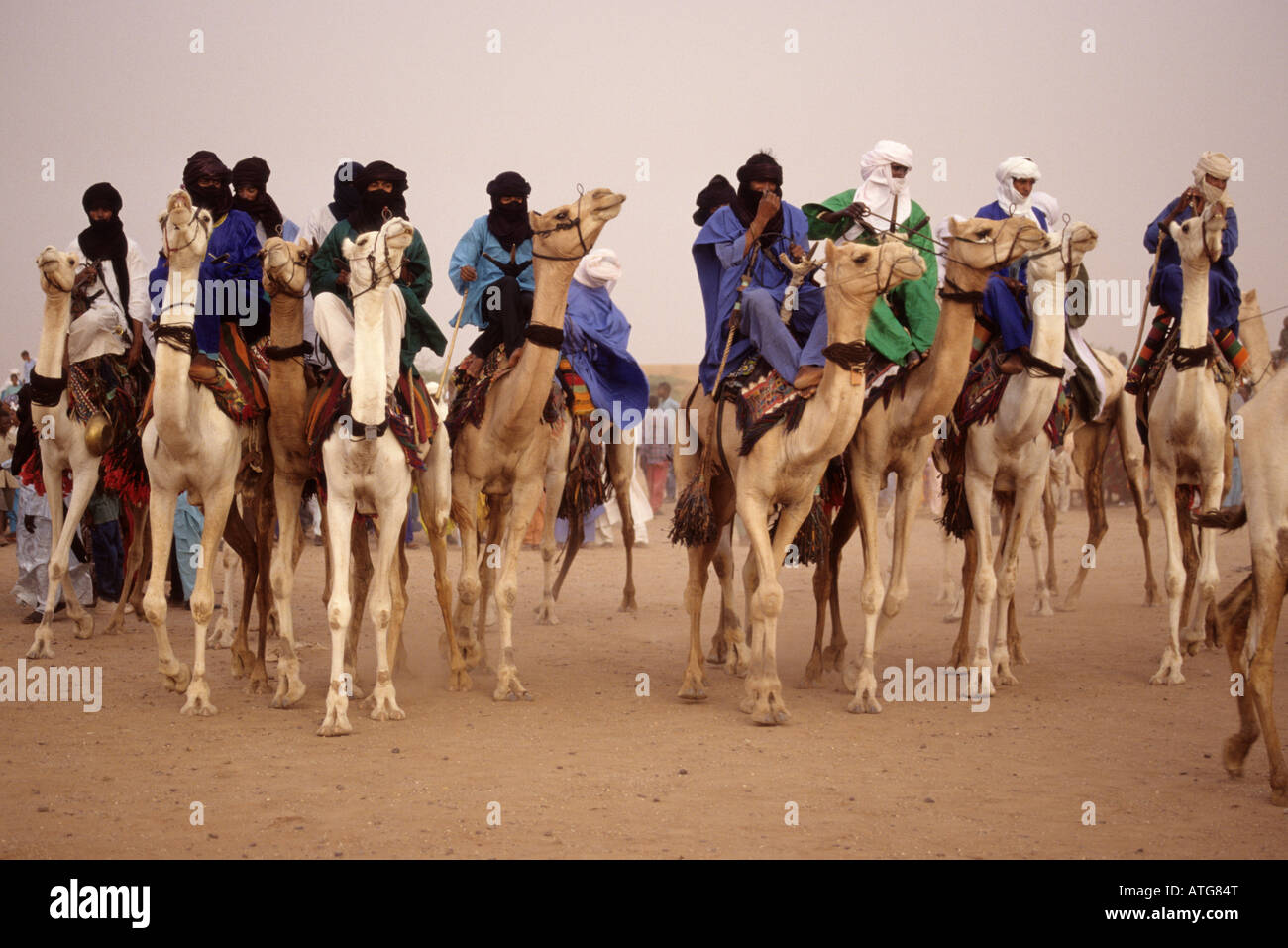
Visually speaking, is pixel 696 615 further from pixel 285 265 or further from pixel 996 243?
pixel 285 265

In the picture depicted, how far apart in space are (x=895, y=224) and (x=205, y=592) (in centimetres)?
490

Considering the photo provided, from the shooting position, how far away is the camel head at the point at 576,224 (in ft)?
28.4

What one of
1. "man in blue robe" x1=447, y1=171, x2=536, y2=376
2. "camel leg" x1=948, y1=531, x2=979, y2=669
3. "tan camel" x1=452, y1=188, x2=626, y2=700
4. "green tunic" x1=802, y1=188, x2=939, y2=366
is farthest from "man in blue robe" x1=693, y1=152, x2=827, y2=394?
"camel leg" x1=948, y1=531, x2=979, y2=669

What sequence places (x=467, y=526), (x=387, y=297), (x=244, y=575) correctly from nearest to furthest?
(x=387, y=297)
(x=467, y=526)
(x=244, y=575)

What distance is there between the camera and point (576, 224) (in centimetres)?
867

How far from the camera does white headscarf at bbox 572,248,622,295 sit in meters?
11.4

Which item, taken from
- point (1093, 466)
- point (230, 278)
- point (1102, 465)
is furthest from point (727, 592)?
point (1093, 466)

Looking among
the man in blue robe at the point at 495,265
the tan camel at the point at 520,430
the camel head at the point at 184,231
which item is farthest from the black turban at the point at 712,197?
the camel head at the point at 184,231

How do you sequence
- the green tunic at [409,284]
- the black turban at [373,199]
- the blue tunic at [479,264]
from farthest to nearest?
the blue tunic at [479,264]
the black turban at [373,199]
the green tunic at [409,284]

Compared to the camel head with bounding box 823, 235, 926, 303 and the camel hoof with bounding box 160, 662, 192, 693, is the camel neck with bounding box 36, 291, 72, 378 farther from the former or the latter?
the camel head with bounding box 823, 235, 926, 303

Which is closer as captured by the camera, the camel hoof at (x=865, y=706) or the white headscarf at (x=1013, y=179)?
the camel hoof at (x=865, y=706)

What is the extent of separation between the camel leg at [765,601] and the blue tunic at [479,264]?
2.66 metres

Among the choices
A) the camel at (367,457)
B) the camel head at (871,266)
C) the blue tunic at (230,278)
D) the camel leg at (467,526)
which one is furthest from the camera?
the camel leg at (467,526)

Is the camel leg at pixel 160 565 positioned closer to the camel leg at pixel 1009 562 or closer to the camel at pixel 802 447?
the camel at pixel 802 447
